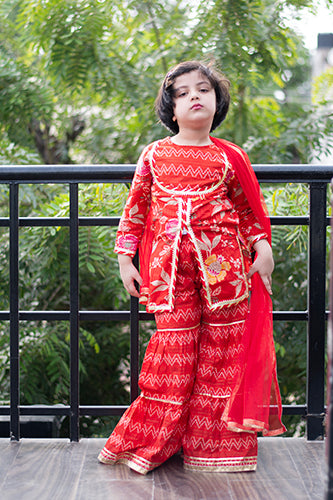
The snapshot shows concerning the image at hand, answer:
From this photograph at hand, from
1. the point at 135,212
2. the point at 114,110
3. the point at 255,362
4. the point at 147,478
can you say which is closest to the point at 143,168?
the point at 135,212

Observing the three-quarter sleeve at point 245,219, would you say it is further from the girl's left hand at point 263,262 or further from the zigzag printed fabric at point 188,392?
the zigzag printed fabric at point 188,392

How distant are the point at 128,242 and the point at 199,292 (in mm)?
263

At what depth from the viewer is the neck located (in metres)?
1.68

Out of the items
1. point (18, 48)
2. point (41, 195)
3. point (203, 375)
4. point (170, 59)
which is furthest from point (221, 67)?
point (203, 375)

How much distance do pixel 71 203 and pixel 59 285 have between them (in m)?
1.49

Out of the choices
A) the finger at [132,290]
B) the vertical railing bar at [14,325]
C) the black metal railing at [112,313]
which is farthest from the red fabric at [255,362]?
the vertical railing bar at [14,325]

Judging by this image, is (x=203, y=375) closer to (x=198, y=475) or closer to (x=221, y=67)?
(x=198, y=475)

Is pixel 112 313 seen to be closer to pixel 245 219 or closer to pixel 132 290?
pixel 132 290

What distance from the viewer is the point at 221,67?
3.16 meters

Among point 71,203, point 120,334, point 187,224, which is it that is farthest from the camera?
point 120,334

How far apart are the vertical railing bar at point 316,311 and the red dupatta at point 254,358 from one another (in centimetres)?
23

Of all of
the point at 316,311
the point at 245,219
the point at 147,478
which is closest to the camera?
the point at 147,478

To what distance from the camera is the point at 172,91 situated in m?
1.69

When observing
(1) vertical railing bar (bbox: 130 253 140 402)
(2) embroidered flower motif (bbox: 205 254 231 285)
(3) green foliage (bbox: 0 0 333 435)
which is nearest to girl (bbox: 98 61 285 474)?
(2) embroidered flower motif (bbox: 205 254 231 285)
